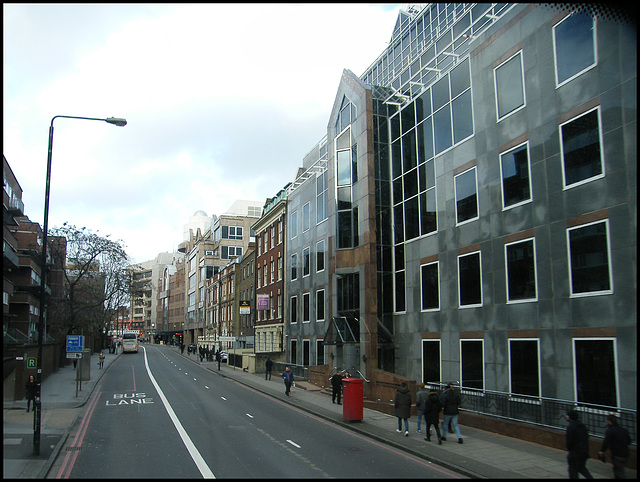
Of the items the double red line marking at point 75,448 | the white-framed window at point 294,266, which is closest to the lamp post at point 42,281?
the double red line marking at point 75,448

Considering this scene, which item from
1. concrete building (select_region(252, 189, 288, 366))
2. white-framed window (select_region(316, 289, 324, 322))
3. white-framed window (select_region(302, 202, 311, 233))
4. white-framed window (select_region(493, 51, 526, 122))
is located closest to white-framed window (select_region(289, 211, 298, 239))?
white-framed window (select_region(302, 202, 311, 233))

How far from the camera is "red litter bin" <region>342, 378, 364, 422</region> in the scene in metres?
19.0

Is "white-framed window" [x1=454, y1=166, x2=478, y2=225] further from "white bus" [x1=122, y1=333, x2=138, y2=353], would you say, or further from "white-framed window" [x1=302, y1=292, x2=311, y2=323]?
"white bus" [x1=122, y1=333, x2=138, y2=353]

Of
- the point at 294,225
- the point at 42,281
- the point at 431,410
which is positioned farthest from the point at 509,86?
the point at 294,225

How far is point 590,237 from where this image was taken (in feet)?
49.3

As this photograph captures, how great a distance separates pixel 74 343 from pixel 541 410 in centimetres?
2286

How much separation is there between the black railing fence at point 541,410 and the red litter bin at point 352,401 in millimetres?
3992

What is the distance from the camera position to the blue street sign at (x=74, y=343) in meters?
27.4

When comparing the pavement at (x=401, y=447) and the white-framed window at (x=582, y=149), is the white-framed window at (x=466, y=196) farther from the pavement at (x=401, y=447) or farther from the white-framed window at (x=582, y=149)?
the pavement at (x=401, y=447)

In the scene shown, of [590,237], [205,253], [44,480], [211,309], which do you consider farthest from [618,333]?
[205,253]

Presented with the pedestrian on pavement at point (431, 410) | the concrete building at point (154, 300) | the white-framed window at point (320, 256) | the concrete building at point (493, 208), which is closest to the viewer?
the concrete building at point (493, 208)

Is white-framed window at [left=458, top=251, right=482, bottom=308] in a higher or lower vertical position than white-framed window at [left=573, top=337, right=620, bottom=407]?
higher

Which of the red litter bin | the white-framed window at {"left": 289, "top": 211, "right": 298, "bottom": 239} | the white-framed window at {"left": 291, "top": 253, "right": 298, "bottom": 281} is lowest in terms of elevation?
the red litter bin

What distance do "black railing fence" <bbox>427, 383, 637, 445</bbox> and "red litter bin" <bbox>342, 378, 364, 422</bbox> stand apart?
3992 millimetres
